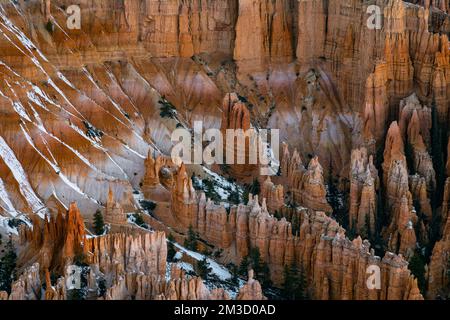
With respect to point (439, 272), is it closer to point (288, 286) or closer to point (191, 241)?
point (288, 286)

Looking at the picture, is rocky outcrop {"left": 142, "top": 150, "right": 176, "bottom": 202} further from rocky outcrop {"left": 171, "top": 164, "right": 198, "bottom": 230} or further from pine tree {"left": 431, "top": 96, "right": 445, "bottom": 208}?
pine tree {"left": 431, "top": 96, "right": 445, "bottom": 208}

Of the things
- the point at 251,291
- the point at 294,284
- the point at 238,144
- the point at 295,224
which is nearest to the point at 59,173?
the point at 238,144

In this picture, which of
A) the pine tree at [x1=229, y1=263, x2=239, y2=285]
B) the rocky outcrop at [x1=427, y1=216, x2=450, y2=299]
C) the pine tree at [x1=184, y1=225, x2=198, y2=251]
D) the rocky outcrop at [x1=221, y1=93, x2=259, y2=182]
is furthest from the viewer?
the rocky outcrop at [x1=221, y1=93, x2=259, y2=182]

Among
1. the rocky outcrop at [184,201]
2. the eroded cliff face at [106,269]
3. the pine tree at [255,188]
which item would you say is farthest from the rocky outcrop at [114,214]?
the pine tree at [255,188]

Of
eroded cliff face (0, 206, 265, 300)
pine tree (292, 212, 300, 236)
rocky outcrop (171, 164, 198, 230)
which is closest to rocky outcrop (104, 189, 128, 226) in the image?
eroded cliff face (0, 206, 265, 300)

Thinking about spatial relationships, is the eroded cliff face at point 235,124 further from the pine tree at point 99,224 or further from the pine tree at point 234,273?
the pine tree at point 99,224
